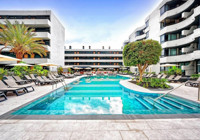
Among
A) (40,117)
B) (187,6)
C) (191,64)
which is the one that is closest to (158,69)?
A: (191,64)

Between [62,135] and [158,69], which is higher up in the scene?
[158,69]

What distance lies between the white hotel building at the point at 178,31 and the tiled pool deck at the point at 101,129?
1735 cm

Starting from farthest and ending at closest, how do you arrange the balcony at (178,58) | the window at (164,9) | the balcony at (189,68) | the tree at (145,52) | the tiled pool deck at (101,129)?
the window at (164,9), the balcony at (189,68), the balcony at (178,58), the tree at (145,52), the tiled pool deck at (101,129)

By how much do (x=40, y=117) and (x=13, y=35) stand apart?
19223mm

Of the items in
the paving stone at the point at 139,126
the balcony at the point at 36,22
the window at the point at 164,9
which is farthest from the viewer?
the balcony at the point at 36,22

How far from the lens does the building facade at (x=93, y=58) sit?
1914 inches

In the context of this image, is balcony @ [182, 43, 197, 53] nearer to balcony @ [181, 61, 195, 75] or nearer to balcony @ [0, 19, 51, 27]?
balcony @ [181, 61, 195, 75]

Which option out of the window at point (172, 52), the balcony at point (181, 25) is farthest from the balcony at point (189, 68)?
the balcony at point (181, 25)

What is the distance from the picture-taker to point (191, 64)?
1770 centimetres

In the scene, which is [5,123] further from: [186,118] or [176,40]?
[176,40]

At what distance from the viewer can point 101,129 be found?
2.88 meters

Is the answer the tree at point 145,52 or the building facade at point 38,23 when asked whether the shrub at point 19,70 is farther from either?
the tree at point 145,52

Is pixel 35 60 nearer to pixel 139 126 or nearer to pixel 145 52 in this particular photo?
pixel 145 52

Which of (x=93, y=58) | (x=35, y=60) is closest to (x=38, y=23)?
(x=35, y=60)
